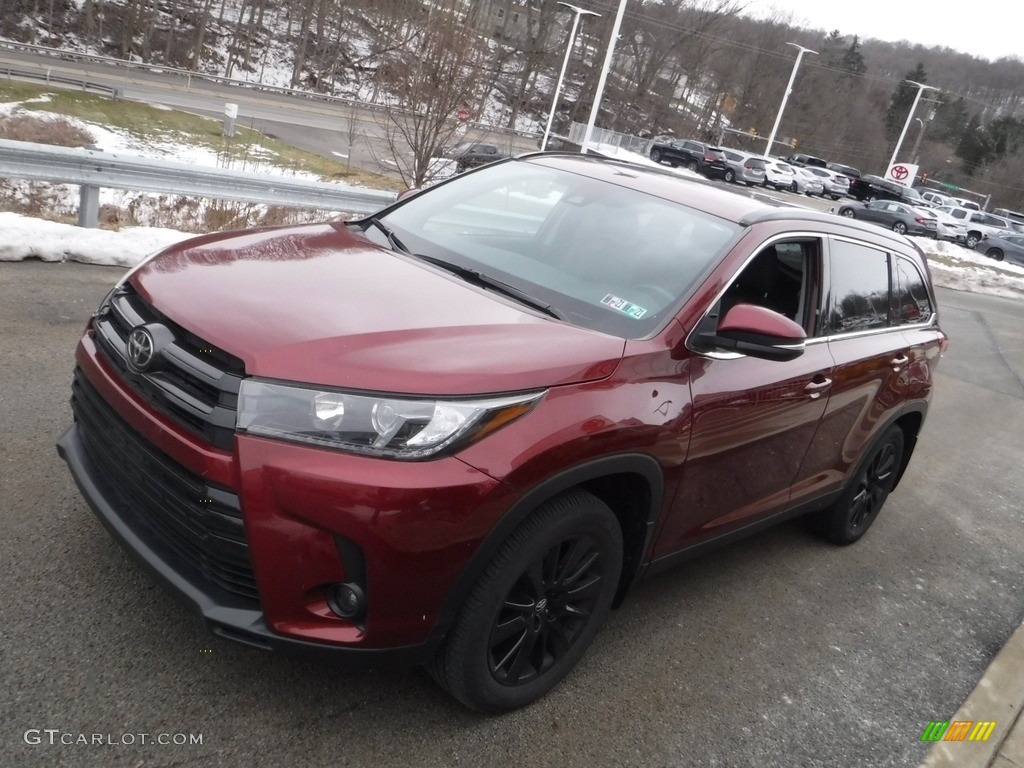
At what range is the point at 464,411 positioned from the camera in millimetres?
2434

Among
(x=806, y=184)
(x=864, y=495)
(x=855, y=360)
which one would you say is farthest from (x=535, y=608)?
(x=806, y=184)

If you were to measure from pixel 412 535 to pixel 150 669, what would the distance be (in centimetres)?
110

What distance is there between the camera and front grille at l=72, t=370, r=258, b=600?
7.79 feet

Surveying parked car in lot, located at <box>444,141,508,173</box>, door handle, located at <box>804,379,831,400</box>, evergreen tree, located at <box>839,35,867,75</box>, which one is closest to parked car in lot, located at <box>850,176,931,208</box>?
parked car in lot, located at <box>444,141,508,173</box>

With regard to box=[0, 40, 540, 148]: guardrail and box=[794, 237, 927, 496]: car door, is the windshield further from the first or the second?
box=[0, 40, 540, 148]: guardrail

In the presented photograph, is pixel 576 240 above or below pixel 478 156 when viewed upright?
above

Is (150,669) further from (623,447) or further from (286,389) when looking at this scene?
(623,447)

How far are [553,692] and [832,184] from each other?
57.3 meters

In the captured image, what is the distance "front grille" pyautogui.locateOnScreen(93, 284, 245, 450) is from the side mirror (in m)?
1.68

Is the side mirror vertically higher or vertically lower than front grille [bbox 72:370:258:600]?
higher

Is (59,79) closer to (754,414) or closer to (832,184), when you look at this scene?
(754,414)

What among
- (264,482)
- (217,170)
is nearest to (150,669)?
(264,482)

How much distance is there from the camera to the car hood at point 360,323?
2441 mm

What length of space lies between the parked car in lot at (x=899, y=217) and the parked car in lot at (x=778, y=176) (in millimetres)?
8950
